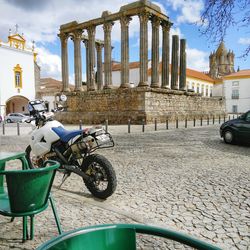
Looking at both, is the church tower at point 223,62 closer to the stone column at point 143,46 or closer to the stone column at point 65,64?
the stone column at point 65,64

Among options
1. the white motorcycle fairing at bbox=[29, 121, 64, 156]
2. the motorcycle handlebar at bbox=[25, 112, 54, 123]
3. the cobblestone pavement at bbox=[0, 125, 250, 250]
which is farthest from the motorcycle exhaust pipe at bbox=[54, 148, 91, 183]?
the motorcycle handlebar at bbox=[25, 112, 54, 123]

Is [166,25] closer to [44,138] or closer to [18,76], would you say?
[18,76]

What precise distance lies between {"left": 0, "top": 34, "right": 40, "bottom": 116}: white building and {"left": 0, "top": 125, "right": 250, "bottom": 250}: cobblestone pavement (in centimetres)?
3658

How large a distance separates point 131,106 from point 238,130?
14.1m

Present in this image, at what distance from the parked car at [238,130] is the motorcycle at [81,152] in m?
6.95

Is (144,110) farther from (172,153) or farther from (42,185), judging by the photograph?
(42,185)

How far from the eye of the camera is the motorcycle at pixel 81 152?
4297 mm

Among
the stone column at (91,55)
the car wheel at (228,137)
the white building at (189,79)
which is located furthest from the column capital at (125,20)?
the white building at (189,79)

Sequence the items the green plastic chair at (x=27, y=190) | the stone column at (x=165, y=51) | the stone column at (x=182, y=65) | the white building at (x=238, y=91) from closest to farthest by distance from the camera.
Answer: the green plastic chair at (x=27, y=190) < the stone column at (x=165, y=51) < the stone column at (x=182, y=65) < the white building at (x=238, y=91)

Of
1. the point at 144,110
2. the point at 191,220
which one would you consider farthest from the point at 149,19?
the point at 191,220

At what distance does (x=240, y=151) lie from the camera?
8852 millimetres

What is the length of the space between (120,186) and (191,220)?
1.79m

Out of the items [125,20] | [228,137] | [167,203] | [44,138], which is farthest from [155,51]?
[167,203]

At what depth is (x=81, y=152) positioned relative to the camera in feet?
14.9
